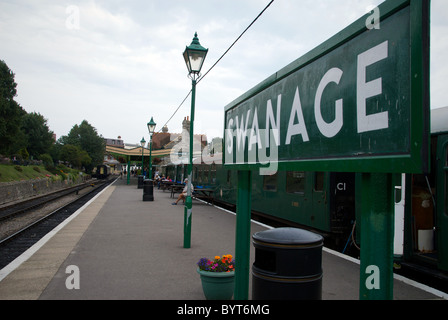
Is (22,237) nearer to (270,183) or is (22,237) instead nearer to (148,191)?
(270,183)

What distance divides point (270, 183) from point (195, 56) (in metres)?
5.44

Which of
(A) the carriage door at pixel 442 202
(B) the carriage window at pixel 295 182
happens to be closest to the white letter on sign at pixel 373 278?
(A) the carriage door at pixel 442 202

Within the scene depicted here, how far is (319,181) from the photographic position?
9.46 meters

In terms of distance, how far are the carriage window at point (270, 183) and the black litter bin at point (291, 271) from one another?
8679 mm

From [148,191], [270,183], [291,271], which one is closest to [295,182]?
[270,183]

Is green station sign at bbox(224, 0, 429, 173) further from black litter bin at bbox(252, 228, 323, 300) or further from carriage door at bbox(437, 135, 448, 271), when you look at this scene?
carriage door at bbox(437, 135, 448, 271)

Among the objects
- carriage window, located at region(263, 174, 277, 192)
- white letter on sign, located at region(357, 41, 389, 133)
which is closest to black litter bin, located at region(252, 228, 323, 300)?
white letter on sign, located at region(357, 41, 389, 133)

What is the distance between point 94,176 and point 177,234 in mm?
72240

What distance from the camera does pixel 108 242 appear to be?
8898 millimetres

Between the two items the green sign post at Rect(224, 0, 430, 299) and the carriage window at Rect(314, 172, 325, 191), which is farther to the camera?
the carriage window at Rect(314, 172, 325, 191)

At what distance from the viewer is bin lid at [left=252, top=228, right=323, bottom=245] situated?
3072 mm

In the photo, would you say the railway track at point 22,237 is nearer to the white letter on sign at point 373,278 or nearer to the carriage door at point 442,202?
the white letter on sign at point 373,278

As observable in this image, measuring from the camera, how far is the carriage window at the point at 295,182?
33.4 feet

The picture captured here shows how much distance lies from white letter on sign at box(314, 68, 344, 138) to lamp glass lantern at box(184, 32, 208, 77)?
22.6 ft
